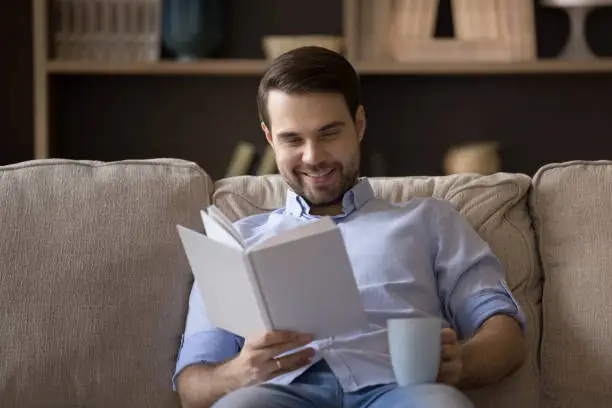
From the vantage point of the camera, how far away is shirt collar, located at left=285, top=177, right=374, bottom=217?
183cm

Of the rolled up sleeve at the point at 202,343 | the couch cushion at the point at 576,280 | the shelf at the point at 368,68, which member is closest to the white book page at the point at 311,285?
the rolled up sleeve at the point at 202,343

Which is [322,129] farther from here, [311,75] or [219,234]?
[219,234]

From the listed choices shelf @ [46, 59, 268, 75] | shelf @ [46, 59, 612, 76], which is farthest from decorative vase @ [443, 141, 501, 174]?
shelf @ [46, 59, 268, 75]

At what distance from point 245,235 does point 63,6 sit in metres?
1.38

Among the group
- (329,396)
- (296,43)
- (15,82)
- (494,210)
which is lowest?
(329,396)

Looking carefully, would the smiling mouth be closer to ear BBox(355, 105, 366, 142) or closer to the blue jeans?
ear BBox(355, 105, 366, 142)

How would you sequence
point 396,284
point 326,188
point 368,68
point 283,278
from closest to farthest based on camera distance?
1. point 283,278
2. point 396,284
3. point 326,188
4. point 368,68

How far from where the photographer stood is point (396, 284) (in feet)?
5.58

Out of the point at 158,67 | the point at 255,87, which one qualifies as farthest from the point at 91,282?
the point at 255,87

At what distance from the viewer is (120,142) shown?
3074 mm

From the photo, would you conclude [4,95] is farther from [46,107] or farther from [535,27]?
[535,27]

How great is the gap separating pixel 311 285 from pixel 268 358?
0.18 meters

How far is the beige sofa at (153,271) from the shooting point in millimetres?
1744

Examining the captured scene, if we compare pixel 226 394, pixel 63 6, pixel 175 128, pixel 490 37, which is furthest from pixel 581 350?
pixel 63 6
